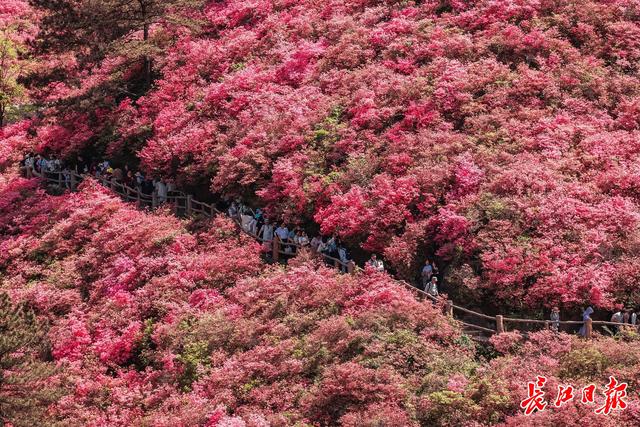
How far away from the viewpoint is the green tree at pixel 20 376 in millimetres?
19250

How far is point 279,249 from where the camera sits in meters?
26.3

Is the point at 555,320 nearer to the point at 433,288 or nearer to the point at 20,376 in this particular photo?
the point at 433,288

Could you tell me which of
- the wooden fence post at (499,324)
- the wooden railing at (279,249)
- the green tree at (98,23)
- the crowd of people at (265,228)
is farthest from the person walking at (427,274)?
the green tree at (98,23)

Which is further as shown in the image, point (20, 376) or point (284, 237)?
point (284, 237)

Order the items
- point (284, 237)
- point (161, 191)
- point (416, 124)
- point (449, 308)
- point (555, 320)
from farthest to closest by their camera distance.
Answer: point (161, 191) < point (416, 124) < point (284, 237) < point (449, 308) < point (555, 320)

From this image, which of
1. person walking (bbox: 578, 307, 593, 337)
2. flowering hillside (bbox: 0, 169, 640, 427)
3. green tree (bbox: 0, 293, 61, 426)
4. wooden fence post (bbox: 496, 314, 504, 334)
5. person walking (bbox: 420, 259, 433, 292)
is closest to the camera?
flowering hillside (bbox: 0, 169, 640, 427)

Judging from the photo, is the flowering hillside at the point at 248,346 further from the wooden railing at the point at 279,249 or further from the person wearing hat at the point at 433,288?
the person wearing hat at the point at 433,288

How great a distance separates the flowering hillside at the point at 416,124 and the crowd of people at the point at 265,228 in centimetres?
57

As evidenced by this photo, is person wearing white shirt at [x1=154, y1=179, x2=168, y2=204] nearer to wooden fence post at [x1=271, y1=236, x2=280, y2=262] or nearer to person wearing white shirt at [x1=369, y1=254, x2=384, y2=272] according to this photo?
wooden fence post at [x1=271, y1=236, x2=280, y2=262]

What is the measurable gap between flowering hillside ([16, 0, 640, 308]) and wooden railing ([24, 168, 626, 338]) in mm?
879

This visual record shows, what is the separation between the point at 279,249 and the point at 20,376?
1006 centimetres

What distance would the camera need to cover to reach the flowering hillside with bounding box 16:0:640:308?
914 inches

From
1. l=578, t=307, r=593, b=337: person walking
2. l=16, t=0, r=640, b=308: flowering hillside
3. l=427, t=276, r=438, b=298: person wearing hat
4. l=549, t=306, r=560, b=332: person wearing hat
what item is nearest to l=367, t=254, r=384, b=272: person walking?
l=16, t=0, r=640, b=308: flowering hillside

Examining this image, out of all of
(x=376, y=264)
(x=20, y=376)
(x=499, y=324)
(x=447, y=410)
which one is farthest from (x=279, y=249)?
(x=447, y=410)
